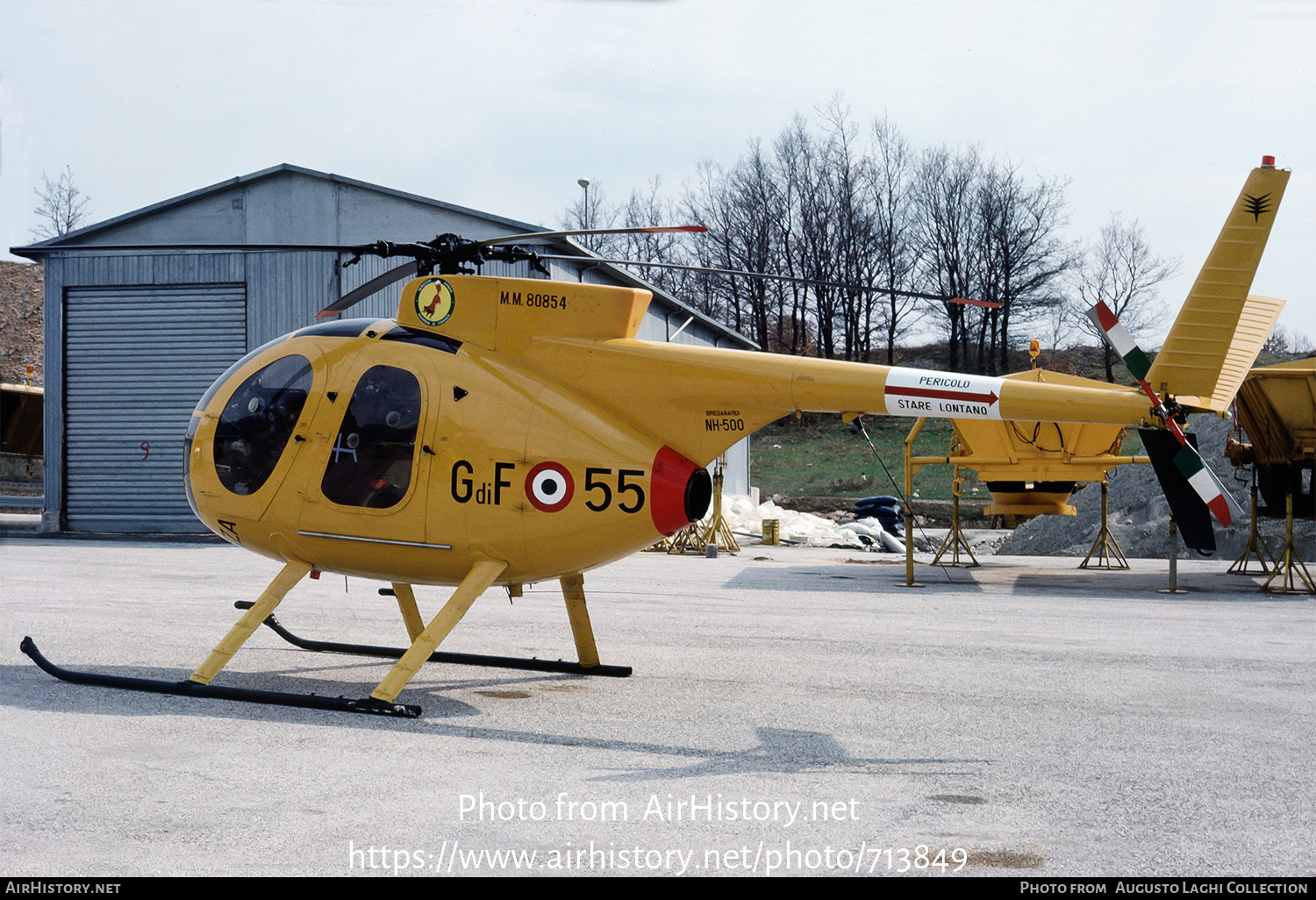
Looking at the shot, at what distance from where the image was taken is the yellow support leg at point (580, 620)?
7492mm

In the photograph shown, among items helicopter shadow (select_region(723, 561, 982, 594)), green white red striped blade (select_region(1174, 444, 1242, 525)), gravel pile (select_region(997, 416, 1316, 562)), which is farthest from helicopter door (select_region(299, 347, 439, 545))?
gravel pile (select_region(997, 416, 1316, 562))

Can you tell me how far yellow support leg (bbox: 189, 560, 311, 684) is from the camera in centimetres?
666

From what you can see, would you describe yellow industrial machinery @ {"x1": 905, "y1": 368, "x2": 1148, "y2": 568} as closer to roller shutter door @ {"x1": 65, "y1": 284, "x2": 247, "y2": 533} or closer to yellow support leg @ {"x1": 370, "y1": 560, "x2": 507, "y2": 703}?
yellow support leg @ {"x1": 370, "y1": 560, "x2": 507, "y2": 703}

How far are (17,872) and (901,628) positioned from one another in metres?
8.16

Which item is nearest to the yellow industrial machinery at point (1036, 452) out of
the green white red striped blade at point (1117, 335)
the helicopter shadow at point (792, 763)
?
the green white red striped blade at point (1117, 335)

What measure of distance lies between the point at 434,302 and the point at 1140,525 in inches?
804

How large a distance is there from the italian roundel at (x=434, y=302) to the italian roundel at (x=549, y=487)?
133cm

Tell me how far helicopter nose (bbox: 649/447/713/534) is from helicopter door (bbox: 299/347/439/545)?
1.49 metres

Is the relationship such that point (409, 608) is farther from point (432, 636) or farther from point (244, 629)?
point (432, 636)

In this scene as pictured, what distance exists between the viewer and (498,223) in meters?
22.6

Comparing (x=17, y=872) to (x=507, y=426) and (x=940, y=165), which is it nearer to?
(x=507, y=426)

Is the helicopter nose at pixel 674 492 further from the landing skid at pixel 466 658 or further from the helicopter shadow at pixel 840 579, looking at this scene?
the helicopter shadow at pixel 840 579

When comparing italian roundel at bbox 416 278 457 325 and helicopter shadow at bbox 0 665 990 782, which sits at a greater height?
italian roundel at bbox 416 278 457 325

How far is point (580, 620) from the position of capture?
7648 mm
